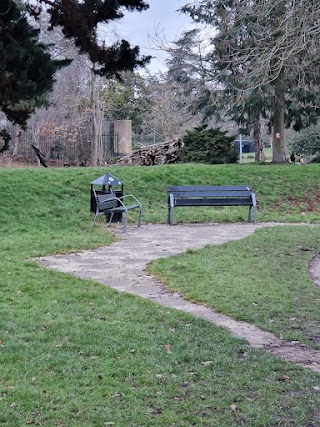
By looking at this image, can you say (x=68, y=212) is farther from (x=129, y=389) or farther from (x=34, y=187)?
(x=129, y=389)

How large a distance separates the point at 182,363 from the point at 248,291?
109 inches

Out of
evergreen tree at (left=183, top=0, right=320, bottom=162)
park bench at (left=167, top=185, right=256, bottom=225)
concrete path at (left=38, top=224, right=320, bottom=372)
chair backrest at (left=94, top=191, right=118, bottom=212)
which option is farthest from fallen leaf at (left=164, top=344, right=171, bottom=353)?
evergreen tree at (left=183, top=0, right=320, bottom=162)

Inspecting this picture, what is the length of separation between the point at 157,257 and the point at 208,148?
1590 cm

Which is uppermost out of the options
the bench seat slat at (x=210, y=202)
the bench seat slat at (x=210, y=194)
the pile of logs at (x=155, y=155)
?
the pile of logs at (x=155, y=155)

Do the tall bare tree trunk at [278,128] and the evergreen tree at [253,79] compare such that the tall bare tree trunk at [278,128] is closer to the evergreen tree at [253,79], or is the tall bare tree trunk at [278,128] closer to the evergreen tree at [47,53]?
the evergreen tree at [253,79]

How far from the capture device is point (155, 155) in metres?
27.8

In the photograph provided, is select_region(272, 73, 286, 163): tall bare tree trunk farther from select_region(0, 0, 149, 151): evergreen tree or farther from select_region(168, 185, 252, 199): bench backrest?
select_region(0, 0, 149, 151): evergreen tree

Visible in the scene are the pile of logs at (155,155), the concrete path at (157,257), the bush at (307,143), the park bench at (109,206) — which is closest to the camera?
the concrete path at (157,257)

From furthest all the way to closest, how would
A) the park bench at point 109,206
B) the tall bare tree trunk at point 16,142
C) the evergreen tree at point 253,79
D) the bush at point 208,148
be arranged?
1. the tall bare tree trunk at point 16,142
2. the bush at point 208,148
3. the evergreen tree at point 253,79
4. the park bench at point 109,206

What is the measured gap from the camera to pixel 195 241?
500 inches

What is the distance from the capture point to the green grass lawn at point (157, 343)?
4363 mm

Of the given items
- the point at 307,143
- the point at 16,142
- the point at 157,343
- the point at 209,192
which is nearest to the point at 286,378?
the point at 157,343

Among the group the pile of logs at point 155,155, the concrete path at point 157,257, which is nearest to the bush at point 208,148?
the pile of logs at point 155,155

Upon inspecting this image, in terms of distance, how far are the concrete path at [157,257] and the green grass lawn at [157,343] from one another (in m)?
0.20
